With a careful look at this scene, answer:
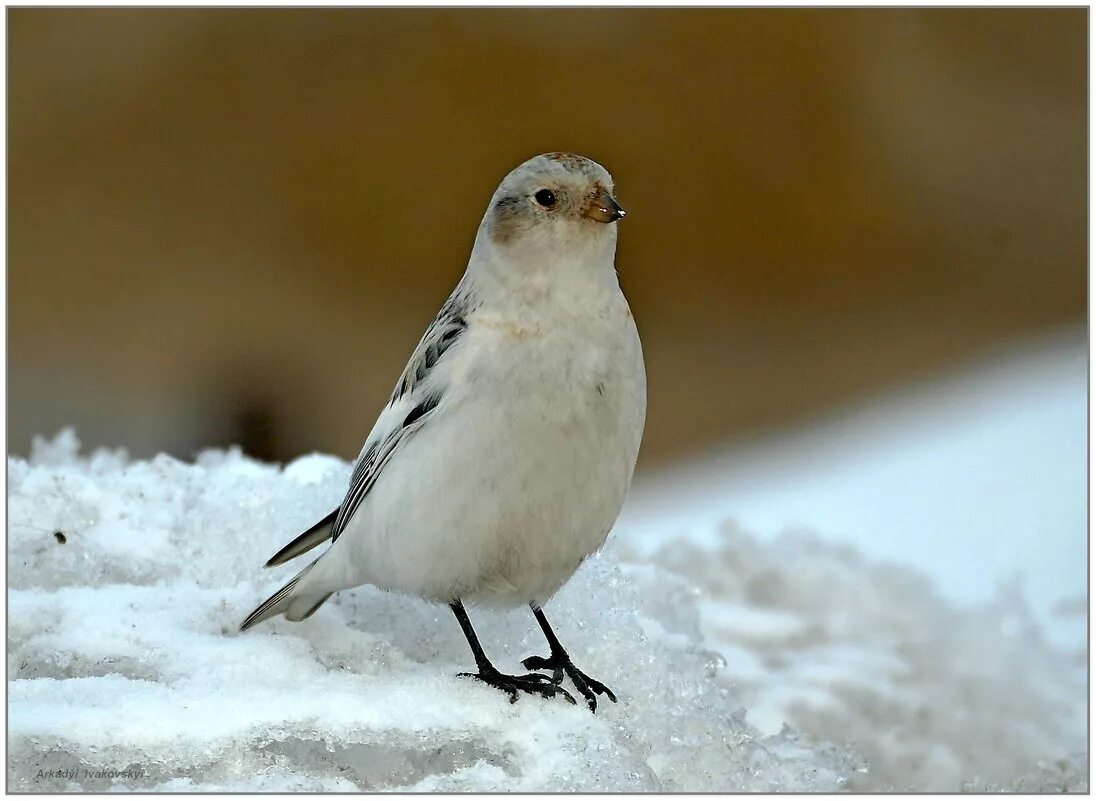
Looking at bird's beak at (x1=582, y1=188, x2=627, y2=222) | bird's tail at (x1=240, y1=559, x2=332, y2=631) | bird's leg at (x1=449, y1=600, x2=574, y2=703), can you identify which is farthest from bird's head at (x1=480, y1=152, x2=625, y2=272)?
bird's tail at (x1=240, y1=559, x2=332, y2=631)

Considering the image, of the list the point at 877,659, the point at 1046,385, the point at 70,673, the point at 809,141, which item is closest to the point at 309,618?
the point at 70,673

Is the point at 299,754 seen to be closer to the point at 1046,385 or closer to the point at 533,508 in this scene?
the point at 533,508

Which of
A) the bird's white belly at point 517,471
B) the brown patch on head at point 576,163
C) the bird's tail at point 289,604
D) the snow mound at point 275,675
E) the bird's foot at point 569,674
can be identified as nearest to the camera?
the snow mound at point 275,675

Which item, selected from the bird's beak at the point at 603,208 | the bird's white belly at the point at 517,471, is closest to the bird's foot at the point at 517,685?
the bird's white belly at the point at 517,471

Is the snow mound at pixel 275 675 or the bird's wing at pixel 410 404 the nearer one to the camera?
the snow mound at pixel 275 675

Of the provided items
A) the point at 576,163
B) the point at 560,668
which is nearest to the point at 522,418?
the point at 576,163

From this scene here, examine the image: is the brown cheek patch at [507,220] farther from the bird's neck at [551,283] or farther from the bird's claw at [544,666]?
the bird's claw at [544,666]

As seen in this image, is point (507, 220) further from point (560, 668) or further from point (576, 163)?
point (560, 668)

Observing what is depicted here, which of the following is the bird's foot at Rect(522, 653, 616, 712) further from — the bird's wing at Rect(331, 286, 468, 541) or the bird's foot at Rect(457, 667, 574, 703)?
the bird's wing at Rect(331, 286, 468, 541)
